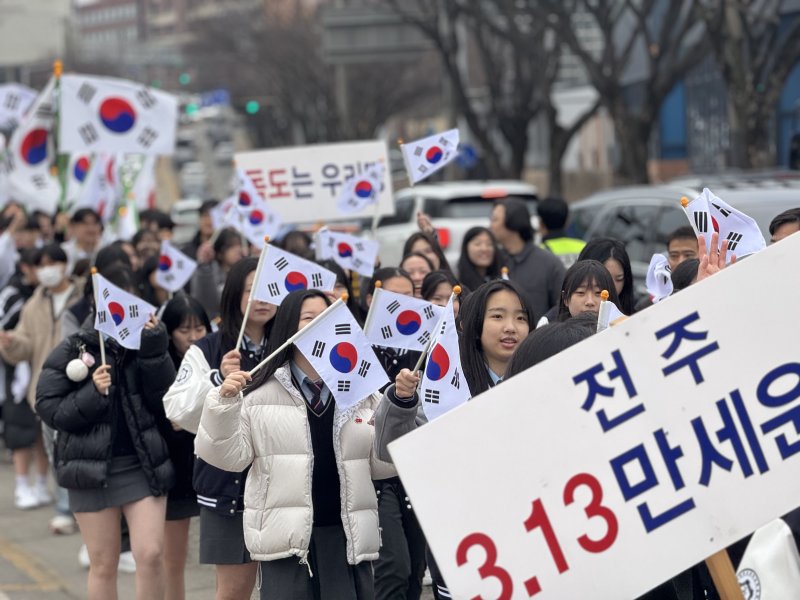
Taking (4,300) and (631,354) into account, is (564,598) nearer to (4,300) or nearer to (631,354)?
(631,354)

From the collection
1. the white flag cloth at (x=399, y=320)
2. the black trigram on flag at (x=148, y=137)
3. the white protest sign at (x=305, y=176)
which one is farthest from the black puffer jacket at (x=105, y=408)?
the black trigram on flag at (x=148, y=137)

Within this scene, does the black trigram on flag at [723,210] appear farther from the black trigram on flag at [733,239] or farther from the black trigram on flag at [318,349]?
the black trigram on flag at [318,349]

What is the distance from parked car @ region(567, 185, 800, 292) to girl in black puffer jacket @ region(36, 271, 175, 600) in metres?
3.49

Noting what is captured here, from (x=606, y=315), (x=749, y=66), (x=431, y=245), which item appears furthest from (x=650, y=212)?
(x=749, y=66)

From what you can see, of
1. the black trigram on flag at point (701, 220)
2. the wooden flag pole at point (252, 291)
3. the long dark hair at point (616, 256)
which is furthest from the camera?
the long dark hair at point (616, 256)

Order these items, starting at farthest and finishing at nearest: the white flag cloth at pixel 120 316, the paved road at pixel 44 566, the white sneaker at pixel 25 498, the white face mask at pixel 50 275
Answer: the white sneaker at pixel 25 498
the white face mask at pixel 50 275
the paved road at pixel 44 566
the white flag cloth at pixel 120 316

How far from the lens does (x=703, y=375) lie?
3350 millimetres

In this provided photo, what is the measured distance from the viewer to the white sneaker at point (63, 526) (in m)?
8.98

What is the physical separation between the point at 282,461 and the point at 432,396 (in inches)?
22.2

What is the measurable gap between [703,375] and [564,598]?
59 centimetres

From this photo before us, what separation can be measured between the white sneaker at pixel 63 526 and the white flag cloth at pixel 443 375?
16.1ft

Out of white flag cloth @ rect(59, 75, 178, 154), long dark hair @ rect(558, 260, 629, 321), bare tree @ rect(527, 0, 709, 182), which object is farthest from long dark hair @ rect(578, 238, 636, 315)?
bare tree @ rect(527, 0, 709, 182)

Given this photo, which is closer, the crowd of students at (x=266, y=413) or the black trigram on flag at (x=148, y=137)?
the crowd of students at (x=266, y=413)

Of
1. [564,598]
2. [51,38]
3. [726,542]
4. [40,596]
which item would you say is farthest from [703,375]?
[51,38]
